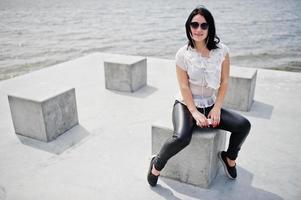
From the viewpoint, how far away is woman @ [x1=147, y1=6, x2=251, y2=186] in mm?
3205

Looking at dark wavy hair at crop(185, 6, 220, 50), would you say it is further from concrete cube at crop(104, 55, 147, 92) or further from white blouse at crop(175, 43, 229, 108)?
concrete cube at crop(104, 55, 147, 92)

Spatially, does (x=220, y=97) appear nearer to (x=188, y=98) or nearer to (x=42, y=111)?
(x=188, y=98)

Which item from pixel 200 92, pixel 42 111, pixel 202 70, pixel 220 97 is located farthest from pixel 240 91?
pixel 42 111

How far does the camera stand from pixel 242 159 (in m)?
4.09

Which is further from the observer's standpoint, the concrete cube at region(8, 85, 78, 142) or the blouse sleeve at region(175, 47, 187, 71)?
the concrete cube at region(8, 85, 78, 142)

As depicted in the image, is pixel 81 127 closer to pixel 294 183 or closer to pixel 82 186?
pixel 82 186

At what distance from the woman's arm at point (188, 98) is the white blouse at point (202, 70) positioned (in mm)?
55

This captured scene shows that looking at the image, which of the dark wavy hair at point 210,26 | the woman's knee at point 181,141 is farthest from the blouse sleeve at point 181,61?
the woman's knee at point 181,141

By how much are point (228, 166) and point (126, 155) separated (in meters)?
1.46

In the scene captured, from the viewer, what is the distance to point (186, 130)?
Result: 3.18 m

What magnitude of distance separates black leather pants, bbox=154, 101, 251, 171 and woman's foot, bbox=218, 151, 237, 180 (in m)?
0.10

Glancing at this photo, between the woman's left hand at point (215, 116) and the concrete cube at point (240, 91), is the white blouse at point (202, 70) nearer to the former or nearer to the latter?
the woman's left hand at point (215, 116)

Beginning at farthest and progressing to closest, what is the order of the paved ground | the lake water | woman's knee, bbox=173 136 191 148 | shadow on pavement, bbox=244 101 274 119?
the lake water → shadow on pavement, bbox=244 101 274 119 → the paved ground → woman's knee, bbox=173 136 191 148

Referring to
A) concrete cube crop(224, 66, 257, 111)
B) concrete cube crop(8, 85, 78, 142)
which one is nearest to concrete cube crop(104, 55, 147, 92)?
concrete cube crop(8, 85, 78, 142)
